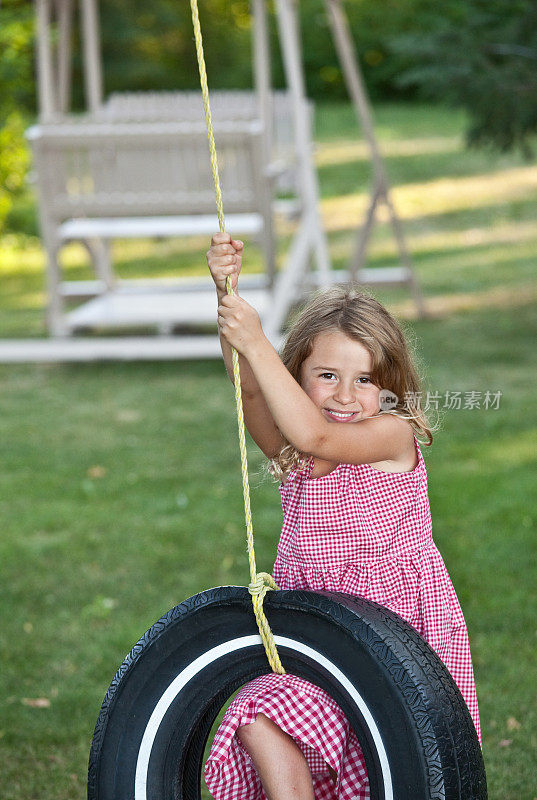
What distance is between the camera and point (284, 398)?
214 cm

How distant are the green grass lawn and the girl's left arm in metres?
1.06

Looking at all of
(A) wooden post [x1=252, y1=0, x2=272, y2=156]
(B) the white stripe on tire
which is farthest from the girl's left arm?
(A) wooden post [x1=252, y1=0, x2=272, y2=156]

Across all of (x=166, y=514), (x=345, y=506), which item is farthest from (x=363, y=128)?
(x=345, y=506)

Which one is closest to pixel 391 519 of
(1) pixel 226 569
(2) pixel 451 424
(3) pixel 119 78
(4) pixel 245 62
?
(1) pixel 226 569

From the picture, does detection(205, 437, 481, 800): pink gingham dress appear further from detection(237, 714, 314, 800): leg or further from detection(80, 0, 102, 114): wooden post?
detection(80, 0, 102, 114): wooden post

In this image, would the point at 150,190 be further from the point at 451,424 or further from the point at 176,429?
the point at 451,424

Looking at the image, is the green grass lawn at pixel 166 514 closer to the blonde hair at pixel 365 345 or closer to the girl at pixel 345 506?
the girl at pixel 345 506

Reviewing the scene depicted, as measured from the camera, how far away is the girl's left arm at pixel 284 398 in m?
2.12

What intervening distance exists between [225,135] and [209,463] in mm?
2271

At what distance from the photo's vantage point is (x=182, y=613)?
221 cm

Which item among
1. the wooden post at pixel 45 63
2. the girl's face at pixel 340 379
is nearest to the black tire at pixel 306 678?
the girl's face at pixel 340 379

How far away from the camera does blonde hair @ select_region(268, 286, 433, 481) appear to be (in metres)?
2.40

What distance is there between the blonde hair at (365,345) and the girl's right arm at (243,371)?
40 mm

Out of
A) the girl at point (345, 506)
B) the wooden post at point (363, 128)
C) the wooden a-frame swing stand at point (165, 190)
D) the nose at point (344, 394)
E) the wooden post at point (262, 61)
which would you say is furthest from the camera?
the wooden post at point (262, 61)
